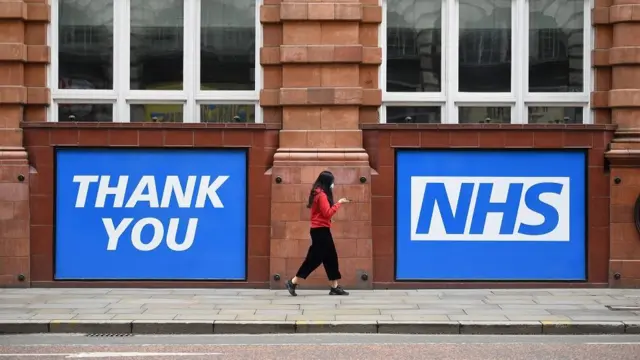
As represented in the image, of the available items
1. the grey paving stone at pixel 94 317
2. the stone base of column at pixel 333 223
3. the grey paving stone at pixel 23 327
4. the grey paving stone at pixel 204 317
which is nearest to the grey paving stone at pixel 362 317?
the grey paving stone at pixel 204 317

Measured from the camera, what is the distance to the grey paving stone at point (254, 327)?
34.7 feet

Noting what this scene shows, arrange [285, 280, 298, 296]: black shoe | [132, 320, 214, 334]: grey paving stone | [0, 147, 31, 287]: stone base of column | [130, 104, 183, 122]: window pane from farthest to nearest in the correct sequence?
1. [130, 104, 183, 122]: window pane
2. [0, 147, 31, 287]: stone base of column
3. [285, 280, 298, 296]: black shoe
4. [132, 320, 214, 334]: grey paving stone

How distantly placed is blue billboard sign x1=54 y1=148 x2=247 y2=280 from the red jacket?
1.65 m

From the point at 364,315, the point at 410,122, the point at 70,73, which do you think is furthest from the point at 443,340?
the point at 70,73

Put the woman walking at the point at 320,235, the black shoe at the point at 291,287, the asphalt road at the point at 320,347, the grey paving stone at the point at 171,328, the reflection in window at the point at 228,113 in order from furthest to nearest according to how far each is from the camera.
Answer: the reflection in window at the point at 228,113 → the black shoe at the point at 291,287 → the woman walking at the point at 320,235 → the grey paving stone at the point at 171,328 → the asphalt road at the point at 320,347

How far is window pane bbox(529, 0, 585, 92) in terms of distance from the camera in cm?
1477

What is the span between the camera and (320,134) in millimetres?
14070

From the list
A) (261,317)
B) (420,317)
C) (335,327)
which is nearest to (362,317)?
(335,327)

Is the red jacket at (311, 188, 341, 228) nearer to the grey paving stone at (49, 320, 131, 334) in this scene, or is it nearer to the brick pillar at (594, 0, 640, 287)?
the grey paving stone at (49, 320, 131, 334)

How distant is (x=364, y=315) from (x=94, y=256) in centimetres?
519

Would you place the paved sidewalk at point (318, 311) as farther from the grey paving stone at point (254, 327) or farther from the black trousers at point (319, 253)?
the black trousers at point (319, 253)

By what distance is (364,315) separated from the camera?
11.2 metres

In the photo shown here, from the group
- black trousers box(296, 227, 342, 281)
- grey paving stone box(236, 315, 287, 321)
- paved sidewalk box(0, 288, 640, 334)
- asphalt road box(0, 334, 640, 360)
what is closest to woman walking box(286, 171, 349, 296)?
black trousers box(296, 227, 342, 281)

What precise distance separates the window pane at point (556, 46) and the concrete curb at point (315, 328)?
17.7ft
